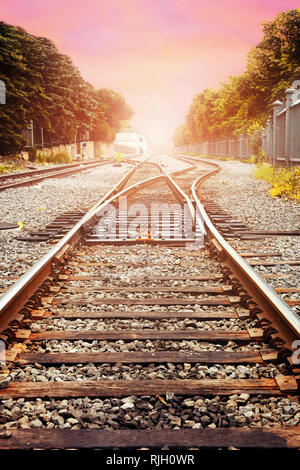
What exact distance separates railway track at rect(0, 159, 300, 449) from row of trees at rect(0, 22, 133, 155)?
21.6m

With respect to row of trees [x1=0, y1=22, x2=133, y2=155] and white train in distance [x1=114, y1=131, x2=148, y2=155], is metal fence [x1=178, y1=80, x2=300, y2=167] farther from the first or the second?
white train in distance [x1=114, y1=131, x2=148, y2=155]

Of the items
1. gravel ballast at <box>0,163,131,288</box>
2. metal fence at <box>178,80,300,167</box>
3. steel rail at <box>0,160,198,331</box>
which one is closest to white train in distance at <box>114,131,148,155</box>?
metal fence at <box>178,80,300,167</box>

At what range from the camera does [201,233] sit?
248 inches

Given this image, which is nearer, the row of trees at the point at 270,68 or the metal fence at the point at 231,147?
the row of trees at the point at 270,68

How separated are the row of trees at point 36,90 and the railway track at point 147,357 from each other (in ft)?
70.7

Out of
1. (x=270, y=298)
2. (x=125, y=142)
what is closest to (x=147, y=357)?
(x=270, y=298)

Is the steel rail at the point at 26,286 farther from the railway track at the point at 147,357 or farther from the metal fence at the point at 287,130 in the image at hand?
the metal fence at the point at 287,130

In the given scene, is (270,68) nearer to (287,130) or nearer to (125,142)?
(287,130)

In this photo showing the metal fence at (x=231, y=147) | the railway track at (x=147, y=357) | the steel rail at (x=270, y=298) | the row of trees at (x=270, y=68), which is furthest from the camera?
the metal fence at (x=231, y=147)

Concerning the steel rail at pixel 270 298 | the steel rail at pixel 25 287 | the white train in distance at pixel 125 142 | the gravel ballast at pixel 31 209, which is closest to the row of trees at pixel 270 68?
the gravel ballast at pixel 31 209

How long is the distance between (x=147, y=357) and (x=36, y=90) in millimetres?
27068

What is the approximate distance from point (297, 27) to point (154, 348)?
2202 centimetres

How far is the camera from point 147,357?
260cm

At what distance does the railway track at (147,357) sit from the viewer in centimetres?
193
